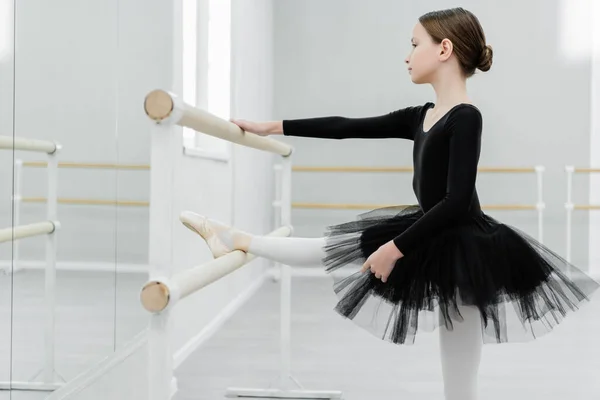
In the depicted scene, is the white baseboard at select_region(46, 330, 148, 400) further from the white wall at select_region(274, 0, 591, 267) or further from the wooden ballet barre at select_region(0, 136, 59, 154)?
the white wall at select_region(274, 0, 591, 267)

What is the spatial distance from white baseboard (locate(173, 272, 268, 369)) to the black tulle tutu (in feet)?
4.22

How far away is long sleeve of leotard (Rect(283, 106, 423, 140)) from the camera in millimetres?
1632

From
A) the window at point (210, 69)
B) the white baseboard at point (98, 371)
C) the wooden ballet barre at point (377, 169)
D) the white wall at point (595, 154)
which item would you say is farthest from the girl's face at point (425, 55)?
the white wall at point (595, 154)

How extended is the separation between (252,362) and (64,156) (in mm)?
1361

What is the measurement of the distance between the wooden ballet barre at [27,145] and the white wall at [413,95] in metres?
3.85

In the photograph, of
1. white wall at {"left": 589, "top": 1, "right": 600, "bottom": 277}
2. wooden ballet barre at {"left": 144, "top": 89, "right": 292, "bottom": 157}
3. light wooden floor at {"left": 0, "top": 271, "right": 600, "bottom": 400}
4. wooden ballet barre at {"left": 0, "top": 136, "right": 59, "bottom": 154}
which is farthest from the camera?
white wall at {"left": 589, "top": 1, "right": 600, "bottom": 277}

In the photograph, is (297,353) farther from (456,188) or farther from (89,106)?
(456,188)

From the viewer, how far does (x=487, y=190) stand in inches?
205

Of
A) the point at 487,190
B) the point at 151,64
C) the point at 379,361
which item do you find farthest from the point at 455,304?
the point at 487,190

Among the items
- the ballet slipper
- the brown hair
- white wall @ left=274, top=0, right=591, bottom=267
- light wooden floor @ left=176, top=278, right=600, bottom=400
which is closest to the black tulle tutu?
the ballet slipper

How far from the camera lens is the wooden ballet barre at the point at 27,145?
129 cm

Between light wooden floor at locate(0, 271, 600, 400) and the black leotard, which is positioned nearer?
the black leotard

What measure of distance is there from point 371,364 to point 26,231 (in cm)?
162

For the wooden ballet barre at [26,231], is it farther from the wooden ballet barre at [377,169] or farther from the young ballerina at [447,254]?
the wooden ballet barre at [377,169]
